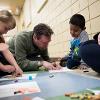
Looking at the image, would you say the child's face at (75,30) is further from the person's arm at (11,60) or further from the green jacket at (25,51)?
the person's arm at (11,60)

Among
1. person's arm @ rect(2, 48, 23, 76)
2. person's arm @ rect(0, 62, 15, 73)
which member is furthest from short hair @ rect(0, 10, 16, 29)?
person's arm @ rect(0, 62, 15, 73)

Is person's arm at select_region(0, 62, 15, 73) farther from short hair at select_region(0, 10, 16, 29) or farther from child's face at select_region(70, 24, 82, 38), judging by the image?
child's face at select_region(70, 24, 82, 38)

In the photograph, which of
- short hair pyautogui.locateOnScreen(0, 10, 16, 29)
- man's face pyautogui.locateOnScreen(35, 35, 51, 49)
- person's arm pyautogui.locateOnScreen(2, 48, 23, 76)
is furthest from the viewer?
man's face pyautogui.locateOnScreen(35, 35, 51, 49)

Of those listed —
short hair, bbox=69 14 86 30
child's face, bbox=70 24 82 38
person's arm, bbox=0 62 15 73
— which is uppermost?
short hair, bbox=69 14 86 30

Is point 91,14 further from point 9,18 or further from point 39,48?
point 9,18

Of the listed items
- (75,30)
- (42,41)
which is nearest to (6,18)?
(42,41)

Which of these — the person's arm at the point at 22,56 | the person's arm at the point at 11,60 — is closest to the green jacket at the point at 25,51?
the person's arm at the point at 22,56

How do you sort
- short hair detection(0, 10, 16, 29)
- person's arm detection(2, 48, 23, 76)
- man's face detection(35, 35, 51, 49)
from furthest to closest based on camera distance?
man's face detection(35, 35, 51, 49) → person's arm detection(2, 48, 23, 76) → short hair detection(0, 10, 16, 29)

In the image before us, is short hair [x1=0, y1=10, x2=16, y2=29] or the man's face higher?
short hair [x1=0, y1=10, x2=16, y2=29]

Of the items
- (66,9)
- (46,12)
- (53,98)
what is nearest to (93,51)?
(53,98)

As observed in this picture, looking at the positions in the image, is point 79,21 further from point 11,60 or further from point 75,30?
point 11,60

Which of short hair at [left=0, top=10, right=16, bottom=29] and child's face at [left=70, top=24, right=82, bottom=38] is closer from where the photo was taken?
short hair at [left=0, top=10, right=16, bottom=29]

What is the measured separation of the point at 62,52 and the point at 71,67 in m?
1.29

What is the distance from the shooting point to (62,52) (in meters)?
3.07
